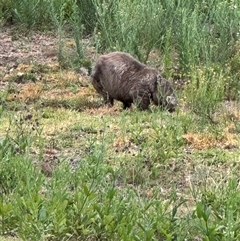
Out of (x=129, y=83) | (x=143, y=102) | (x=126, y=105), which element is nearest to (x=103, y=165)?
(x=143, y=102)

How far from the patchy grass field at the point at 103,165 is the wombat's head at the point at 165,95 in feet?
A: 0.51

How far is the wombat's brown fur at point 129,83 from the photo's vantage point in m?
9.81

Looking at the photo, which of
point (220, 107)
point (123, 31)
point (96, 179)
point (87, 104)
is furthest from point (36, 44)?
point (96, 179)

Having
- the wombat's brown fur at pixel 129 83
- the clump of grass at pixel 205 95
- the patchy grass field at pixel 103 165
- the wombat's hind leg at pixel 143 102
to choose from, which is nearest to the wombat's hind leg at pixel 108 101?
the wombat's brown fur at pixel 129 83

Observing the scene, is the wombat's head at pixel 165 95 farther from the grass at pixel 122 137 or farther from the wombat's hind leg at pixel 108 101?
the wombat's hind leg at pixel 108 101

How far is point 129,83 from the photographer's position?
10.1 meters

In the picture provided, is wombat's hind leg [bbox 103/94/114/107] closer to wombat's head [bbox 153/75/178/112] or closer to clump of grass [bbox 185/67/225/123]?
wombat's head [bbox 153/75/178/112]

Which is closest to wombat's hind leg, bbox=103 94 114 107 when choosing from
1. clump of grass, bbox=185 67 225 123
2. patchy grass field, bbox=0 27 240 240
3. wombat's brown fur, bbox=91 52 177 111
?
wombat's brown fur, bbox=91 52 177 111

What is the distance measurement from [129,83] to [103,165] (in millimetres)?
3848

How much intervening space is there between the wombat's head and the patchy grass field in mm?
154

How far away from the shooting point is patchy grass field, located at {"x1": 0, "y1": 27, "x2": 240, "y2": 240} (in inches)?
214

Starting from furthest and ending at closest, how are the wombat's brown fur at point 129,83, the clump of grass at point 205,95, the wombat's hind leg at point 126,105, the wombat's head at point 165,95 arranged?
the wombat's hind leg at point 126,105 → the wombat's brown fur at point 129,83 → the wombat's head at point 165,95 → the clump of grass at point 205,95

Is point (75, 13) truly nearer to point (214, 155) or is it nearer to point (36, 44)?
point (36, 44)

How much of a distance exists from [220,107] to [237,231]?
4.31 meters
